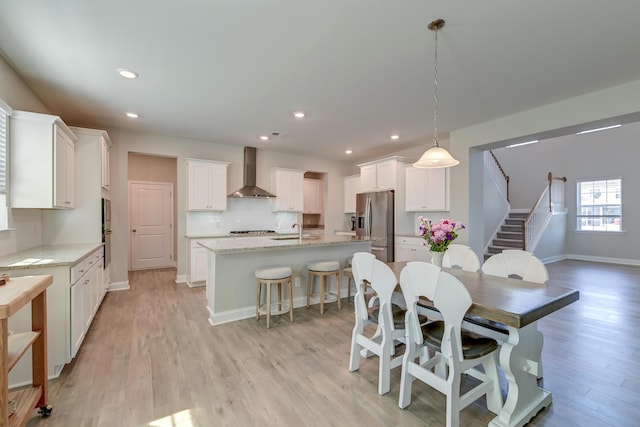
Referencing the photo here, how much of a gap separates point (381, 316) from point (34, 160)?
11.7 feet

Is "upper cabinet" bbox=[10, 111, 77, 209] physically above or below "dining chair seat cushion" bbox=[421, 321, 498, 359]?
above

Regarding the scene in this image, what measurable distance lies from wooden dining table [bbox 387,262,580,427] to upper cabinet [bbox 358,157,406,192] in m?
3.92

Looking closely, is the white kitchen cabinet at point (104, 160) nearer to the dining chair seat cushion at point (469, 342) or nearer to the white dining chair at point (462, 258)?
the dining chair seat cushion at point (469, 342)

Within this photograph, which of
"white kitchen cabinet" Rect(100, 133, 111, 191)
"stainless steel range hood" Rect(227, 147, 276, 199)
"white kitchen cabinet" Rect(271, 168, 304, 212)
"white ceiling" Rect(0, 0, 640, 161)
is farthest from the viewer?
"white kitchen cabinet" Rect(271, 168, 304, 212)

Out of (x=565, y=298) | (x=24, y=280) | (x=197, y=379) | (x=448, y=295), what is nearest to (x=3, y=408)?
(x=24, y=280)

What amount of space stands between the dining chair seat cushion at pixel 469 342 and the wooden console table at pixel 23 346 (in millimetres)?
2316

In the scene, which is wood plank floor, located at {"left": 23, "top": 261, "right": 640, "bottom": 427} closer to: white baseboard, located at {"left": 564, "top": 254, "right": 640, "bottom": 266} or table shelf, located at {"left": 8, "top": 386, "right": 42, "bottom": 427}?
table shelf, located at {"left": 8, "top": 386, "right": 42, "bottom": 427}

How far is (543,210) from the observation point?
25.2 feet

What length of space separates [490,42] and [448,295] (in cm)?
212

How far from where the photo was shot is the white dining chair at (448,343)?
1.63m

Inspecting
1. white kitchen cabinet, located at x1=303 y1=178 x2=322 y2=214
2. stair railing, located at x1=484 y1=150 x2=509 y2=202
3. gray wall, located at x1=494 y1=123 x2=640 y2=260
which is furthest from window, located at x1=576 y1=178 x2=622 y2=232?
white kitchen cabinet, located at x1=303 y1=178 x2=322 y2=214

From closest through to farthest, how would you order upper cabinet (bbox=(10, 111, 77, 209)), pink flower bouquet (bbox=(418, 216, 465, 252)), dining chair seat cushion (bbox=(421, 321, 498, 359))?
dining chair seat cushion (bbox=(421, 321, 498, 359)) < pink flower bouquet (bbox=(418, 216, 465, 252)) < upper cabinet (bbox=(10, 111, 77, 209))

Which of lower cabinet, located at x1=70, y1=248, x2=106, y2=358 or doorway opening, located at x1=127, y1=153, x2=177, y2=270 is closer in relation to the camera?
lower cabinet, located at x1=70, y1=248, x2=106, y2=358

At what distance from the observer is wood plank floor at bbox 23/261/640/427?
1.81 m
